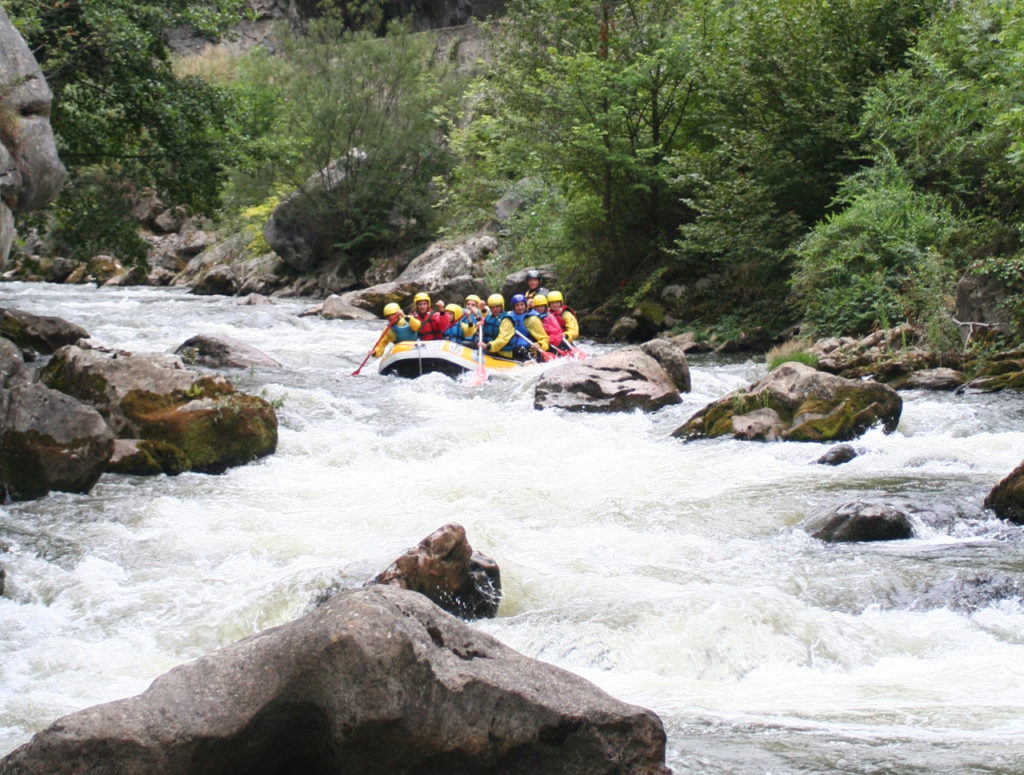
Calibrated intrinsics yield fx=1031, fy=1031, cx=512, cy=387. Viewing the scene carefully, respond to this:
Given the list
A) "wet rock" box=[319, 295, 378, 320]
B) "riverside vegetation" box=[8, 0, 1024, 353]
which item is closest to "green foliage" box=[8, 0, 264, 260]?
"riverside vegetation" box=[8, 0, 1024, 353]

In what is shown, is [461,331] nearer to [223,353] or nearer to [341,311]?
[223,353]

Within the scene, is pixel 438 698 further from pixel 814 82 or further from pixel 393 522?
pixel 814 82

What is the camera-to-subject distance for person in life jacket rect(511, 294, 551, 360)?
43.2 feet

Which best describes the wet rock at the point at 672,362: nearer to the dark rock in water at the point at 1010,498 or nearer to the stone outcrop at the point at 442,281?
the dark rock in water at the point at 1010,498

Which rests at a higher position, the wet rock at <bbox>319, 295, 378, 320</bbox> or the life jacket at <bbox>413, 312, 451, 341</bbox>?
the life jacket at <bbox>413, 312, 451, 341</bbox>

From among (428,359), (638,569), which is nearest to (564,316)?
(428,359)

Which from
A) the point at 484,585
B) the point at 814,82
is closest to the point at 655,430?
the point at 484,585

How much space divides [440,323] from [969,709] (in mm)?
10594

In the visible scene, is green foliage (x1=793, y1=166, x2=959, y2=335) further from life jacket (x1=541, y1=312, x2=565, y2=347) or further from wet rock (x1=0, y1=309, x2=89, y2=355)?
wet rock (x1=0, y1=309, x2=89, y2=355)

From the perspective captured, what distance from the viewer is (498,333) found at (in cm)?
1334

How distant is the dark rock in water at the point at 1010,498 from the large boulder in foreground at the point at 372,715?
401 centimetres

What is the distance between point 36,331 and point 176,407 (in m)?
4.99

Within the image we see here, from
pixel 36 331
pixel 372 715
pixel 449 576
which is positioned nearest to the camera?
pixel 372 715

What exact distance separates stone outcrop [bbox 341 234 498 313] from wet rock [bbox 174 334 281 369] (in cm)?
779
